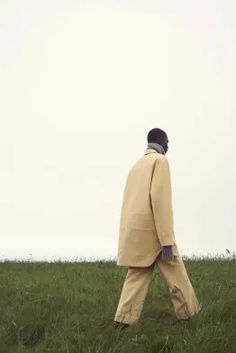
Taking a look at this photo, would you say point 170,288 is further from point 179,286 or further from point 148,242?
point 148,242

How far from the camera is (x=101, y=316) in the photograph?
7.67 m

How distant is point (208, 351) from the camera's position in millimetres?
6090

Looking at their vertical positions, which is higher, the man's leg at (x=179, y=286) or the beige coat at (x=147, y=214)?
the beige coat at (x=147, y=214)

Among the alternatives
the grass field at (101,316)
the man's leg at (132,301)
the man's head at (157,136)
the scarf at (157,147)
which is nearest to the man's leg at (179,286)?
the grass field at (101,316)

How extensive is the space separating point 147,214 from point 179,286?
85 centimetres

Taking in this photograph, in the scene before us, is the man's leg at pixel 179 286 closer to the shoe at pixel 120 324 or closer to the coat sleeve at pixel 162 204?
the coat sleeve at pixel 162 204

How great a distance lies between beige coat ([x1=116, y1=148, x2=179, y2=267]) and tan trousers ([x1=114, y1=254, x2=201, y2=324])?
0.17 meters

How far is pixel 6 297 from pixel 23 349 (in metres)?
2.53

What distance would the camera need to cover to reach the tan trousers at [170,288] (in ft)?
23.2

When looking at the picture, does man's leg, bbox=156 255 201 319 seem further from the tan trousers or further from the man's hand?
the man's hand

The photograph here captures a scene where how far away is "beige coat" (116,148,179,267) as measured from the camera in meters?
6.96

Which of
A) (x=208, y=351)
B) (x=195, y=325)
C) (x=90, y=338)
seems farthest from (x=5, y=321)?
(x=208, y=351)

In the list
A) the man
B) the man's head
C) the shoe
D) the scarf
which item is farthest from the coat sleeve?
the shoe

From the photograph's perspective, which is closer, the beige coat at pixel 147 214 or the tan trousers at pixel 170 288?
the beige coat at pixel 147 214
